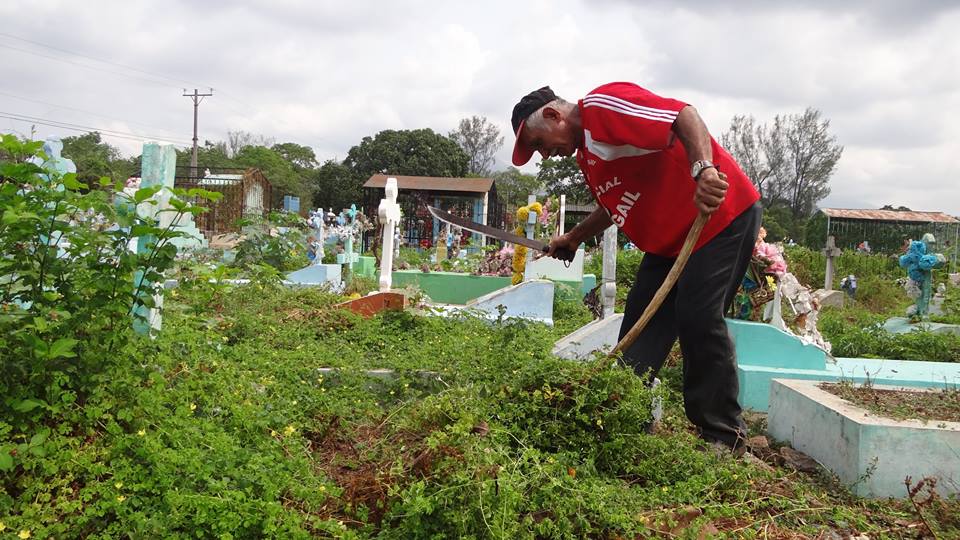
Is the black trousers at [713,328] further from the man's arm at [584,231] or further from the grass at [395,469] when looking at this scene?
the man's arm at [584,231]

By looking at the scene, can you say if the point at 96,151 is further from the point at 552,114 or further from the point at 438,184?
the point at 552,114

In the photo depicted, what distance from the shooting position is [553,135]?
2654 mm

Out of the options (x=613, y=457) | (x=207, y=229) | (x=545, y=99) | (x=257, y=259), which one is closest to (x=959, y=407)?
(x=613, y=457)

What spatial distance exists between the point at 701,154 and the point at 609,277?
11.9 ft

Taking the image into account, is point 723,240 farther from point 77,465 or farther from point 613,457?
point 77,465

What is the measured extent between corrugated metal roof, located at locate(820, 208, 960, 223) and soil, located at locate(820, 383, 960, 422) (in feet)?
100

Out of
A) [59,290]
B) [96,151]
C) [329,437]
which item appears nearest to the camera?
[59,290]

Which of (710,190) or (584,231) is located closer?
(710,190)

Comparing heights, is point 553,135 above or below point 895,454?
above

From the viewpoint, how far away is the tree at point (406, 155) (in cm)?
3950

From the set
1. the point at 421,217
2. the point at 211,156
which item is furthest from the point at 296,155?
the point at 421,217

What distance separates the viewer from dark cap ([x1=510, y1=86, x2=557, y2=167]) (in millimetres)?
2695

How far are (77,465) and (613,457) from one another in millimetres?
1693

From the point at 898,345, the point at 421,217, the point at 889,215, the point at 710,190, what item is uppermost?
the point at 889,215
